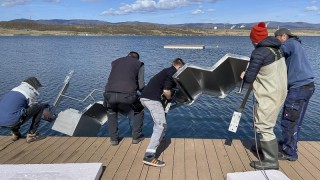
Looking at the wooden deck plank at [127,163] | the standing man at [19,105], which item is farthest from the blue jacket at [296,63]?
the standing man at [19,105]

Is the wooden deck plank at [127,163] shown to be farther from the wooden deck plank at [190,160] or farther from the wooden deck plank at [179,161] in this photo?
the wooden deck plank at [190,160]

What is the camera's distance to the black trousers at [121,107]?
6.29 m

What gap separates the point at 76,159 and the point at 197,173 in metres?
2.45

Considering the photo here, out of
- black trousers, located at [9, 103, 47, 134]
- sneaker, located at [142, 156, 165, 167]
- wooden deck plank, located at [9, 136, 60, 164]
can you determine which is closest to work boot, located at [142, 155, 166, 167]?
sneaker, located at [142, 156, 165, 167]

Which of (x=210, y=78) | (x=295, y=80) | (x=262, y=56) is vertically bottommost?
(x=210, y=78)

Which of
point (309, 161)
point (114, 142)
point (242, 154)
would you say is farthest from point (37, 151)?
point (309, 161)

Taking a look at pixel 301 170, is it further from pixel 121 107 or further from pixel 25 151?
pixel 25 151

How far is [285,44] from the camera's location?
18.2 ft

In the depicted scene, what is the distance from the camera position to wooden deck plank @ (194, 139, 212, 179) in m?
5.34

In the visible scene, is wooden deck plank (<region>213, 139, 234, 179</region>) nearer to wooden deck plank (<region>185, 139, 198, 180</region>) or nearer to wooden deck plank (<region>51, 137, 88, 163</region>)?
wooden deck plank (<region>185, 139, 198, 180</region>)

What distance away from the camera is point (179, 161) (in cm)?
590

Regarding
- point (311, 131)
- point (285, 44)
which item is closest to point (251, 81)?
point (285, 44)

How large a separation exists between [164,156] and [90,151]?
1615mm

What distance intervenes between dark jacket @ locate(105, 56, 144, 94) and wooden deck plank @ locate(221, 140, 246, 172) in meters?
2.35
